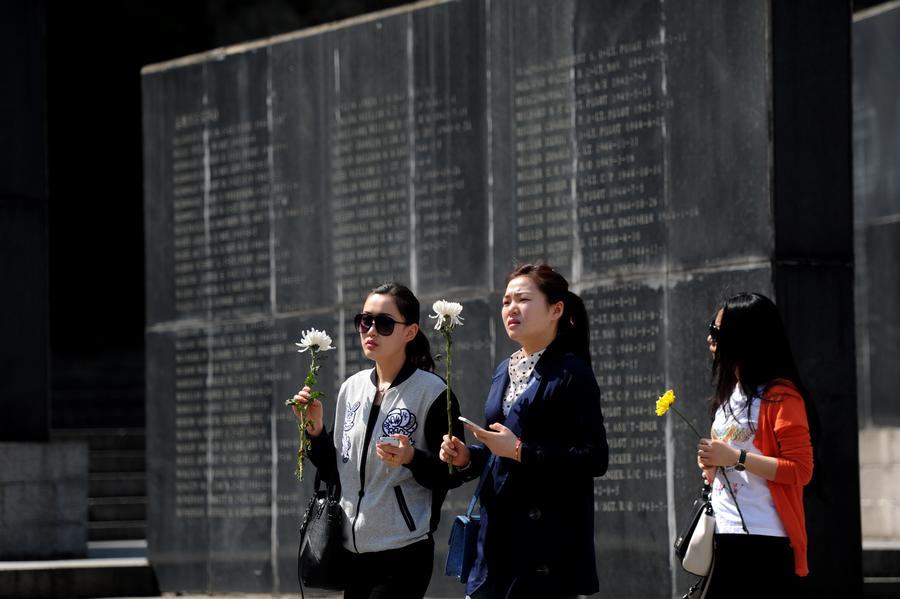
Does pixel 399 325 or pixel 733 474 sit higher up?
pixel 399 325

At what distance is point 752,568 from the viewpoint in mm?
5809

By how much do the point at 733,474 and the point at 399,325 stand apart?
134 centimetres

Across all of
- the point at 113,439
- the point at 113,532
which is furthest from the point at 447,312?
the point at 113,439

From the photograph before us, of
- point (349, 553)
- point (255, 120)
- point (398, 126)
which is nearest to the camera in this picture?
point (349, 553)

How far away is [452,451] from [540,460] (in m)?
0.32

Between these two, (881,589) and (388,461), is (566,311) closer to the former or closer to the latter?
(388,461)

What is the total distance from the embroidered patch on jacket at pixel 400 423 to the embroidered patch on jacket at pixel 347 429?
0.57ft

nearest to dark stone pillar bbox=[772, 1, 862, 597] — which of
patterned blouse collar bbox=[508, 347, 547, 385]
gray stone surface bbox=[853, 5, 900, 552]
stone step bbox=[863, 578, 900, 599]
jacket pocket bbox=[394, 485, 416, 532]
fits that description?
stone step bbox=[863, 578, 900, 599]

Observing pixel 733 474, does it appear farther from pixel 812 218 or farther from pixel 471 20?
pixel 471 20

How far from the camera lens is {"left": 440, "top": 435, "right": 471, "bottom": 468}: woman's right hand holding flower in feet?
19.3

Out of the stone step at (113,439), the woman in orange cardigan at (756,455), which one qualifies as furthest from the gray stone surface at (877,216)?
the woman in orange cardigan at (756,455)

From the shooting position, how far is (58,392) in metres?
19.5

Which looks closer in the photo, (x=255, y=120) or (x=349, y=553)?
(x=349, y=553)

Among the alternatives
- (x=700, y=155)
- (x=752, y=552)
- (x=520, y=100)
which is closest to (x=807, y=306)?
(x=700, y=155)
